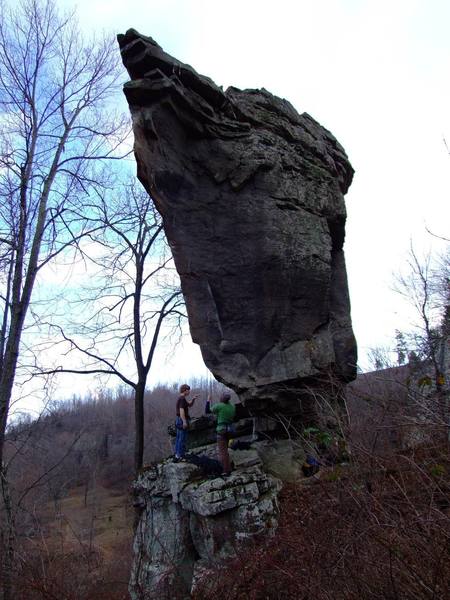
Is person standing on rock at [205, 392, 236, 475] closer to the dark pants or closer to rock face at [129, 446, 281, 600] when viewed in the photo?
the dark pants

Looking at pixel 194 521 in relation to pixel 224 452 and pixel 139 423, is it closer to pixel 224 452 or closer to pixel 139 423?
pixel 224 452

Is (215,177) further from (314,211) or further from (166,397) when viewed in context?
(166,397)

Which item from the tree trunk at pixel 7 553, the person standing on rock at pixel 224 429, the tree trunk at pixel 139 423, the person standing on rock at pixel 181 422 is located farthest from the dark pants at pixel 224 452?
the tree trunk at pixel 139 423

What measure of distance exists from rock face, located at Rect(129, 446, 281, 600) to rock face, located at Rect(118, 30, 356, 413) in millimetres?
1470

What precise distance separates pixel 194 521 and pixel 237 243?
4242 millimetres

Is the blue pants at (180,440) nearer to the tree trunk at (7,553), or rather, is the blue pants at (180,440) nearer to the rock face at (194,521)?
the rock face at (194,521)

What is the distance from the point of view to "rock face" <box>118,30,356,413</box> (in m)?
7.60

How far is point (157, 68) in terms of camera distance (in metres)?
7.27

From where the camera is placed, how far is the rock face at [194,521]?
595cm

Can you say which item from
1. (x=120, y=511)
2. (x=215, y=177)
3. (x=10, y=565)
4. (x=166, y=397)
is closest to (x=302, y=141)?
(x=215, y=177)

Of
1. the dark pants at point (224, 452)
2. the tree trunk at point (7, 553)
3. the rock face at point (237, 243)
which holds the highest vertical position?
the rock face at point (237, 243)

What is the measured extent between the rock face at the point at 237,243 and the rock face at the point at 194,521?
147 cm

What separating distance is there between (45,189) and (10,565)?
6443 mm

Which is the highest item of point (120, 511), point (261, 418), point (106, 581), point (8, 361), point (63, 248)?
point (63, 248)
